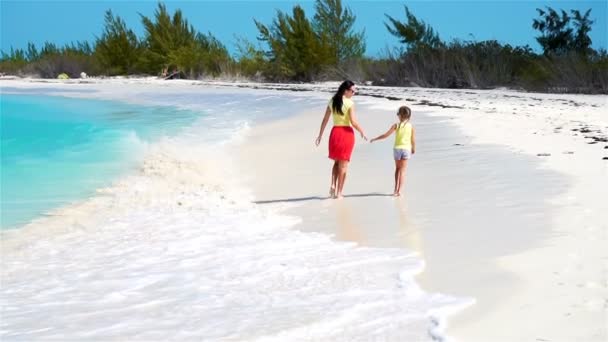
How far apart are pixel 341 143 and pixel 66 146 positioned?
1021cm

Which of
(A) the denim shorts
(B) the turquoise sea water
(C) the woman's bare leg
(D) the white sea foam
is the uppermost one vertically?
(A) the denim shorts

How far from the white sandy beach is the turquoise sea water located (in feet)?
2.59

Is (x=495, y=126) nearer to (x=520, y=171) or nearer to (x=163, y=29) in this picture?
(x=520, y=171)

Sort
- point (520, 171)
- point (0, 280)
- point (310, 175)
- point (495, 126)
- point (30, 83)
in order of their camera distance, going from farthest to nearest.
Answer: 1. point (30, 83)
2. point (495, 126)
3. point (310, 175)
4. point (520, 171)
5. point (0, 280)

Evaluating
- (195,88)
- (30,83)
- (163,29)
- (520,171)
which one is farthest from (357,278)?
(163,29)

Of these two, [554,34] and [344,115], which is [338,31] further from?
[344,115]

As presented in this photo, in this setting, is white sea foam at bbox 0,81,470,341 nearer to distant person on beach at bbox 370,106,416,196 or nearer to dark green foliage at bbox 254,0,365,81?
distant person on beach at bbox 370,106,416,196

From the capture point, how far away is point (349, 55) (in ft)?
120

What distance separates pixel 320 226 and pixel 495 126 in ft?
22.6

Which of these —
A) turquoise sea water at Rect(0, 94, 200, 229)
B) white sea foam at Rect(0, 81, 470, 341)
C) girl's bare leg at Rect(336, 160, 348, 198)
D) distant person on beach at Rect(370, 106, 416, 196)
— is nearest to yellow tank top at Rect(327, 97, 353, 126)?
girl's bare leg at Rect(336, 160, 348, 198)

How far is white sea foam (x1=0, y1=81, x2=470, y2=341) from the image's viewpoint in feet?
15.3

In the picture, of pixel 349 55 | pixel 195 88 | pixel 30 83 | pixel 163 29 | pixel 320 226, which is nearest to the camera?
pixel 320 226

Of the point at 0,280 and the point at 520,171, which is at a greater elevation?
the point at 520,171

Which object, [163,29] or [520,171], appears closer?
[520,171]
